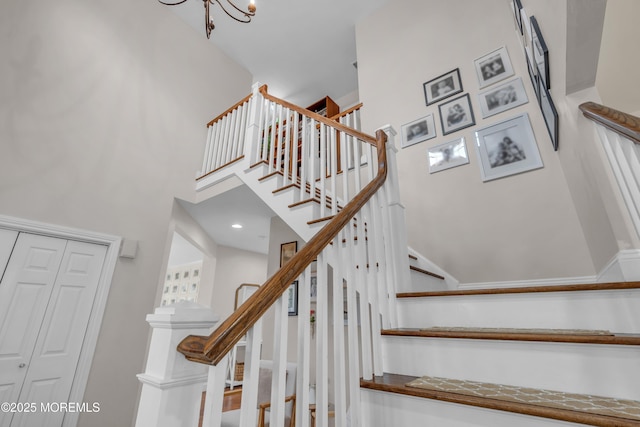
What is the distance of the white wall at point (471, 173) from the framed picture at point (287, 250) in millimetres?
1783

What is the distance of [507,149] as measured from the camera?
8.48 feet

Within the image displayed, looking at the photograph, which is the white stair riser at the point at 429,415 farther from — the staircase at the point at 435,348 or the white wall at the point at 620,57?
the white wall at the point at 620,57

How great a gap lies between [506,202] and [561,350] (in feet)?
5.79

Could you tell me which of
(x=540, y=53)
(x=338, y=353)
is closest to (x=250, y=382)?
(x=338, y=353)

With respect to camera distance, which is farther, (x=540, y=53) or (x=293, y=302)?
(x=293, y=302)

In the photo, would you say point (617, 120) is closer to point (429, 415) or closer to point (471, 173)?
point (429, 415)

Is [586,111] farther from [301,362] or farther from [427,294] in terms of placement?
[301,362]

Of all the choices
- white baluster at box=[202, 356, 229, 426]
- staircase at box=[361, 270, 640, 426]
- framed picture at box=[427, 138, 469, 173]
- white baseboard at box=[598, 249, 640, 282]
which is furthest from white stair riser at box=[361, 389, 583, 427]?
framed picture at box=[427, 138, 469, 173]

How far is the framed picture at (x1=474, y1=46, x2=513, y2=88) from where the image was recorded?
2.80 meters

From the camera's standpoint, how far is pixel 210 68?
186 inches

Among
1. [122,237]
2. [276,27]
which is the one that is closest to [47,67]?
[122,237]

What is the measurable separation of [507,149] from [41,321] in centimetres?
433

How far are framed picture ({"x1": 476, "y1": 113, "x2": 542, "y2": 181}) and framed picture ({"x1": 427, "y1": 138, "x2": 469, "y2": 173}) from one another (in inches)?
5.4

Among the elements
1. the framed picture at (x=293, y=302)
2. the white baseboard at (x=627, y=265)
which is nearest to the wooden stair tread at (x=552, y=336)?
the white baseboard at (x=627, y=265)
